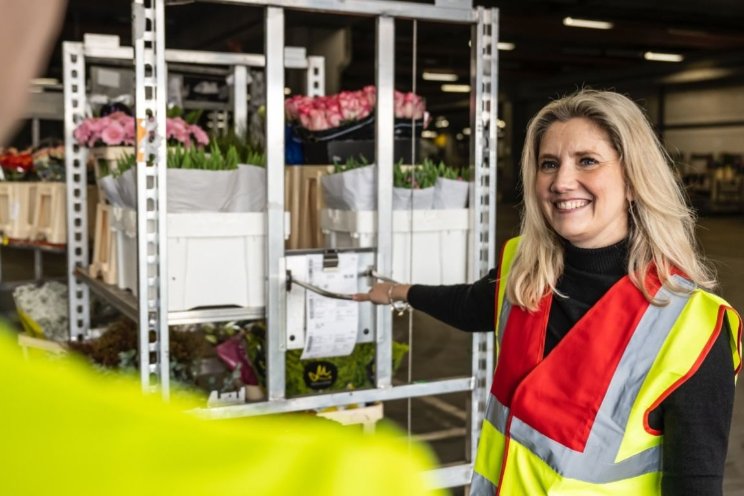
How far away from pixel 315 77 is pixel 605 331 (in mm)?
2709

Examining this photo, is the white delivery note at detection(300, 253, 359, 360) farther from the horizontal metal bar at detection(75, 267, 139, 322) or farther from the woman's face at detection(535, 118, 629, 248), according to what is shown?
the woman's face at detection(535, 118, 629, 248)

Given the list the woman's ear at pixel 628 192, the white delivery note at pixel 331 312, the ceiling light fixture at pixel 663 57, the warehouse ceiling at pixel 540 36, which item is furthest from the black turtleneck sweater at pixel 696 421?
the ceiling light fixture at pixel 663 57

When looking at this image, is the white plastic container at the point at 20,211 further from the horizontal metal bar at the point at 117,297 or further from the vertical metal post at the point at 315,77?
the vertical metal post at the point at 315,77

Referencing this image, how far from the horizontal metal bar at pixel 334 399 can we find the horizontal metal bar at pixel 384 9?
1.11 metres

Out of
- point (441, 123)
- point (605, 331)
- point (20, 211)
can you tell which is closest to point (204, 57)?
point (20, 211)

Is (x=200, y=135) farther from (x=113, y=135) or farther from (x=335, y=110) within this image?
(x=113, y=135)

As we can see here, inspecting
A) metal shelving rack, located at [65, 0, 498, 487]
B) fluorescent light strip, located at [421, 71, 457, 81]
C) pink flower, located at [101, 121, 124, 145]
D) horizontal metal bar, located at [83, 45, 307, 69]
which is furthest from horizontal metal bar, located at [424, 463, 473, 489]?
fluorescent light strip, located at [421, 71, 457, 81]

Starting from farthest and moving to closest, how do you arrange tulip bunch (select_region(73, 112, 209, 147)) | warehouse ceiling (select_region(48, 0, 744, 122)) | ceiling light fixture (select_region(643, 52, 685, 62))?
ceiling light fixture (select_region(643, 52, 685, 62))
warehouse ceiling (select_region(48, 0, 744, 122))
tulip bunch (select_region(73, 112, 209, 147))

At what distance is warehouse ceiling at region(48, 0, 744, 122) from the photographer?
14281 millimetres

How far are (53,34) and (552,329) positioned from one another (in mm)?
1502

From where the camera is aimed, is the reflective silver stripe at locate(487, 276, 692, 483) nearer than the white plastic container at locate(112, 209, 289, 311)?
Yes

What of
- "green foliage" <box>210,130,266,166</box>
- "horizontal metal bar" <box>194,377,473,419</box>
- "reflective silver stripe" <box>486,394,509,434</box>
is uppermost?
"green foliage" <box>210,130,266,166</box>

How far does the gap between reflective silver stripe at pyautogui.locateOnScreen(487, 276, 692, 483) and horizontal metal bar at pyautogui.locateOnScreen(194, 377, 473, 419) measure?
44.6 inches

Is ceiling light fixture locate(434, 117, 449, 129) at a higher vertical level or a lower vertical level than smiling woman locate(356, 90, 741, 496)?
higher
